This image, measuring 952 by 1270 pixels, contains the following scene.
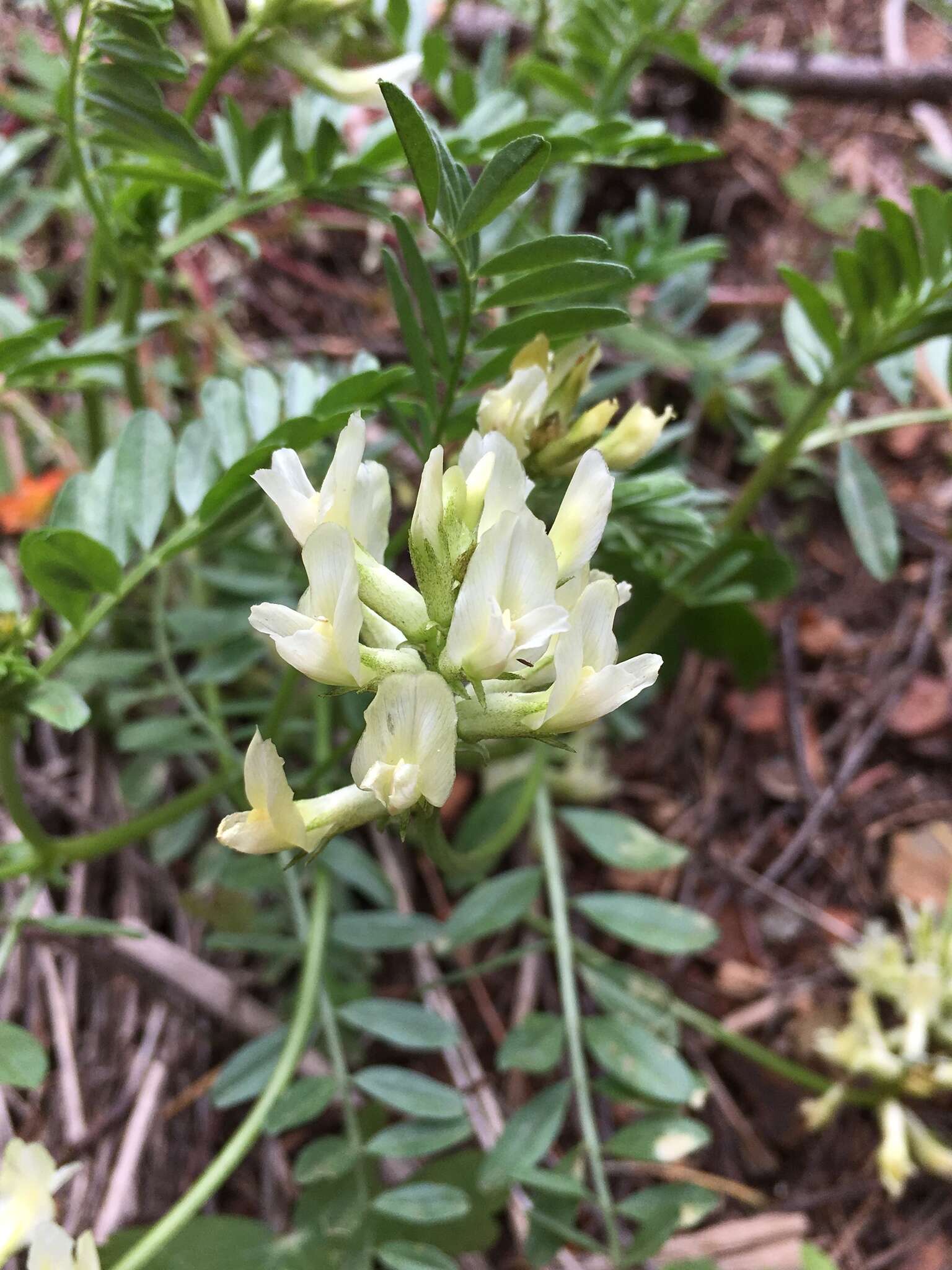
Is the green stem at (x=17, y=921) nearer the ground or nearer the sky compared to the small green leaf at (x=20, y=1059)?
nearer the ground

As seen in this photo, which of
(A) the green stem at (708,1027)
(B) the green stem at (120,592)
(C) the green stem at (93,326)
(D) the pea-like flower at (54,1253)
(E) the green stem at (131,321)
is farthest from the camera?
(A) the green stem at (708,1027)

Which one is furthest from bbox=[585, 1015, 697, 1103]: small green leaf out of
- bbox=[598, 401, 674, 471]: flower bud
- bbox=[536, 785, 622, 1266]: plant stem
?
bbox=[598, 401, 674, 471]: flower bud

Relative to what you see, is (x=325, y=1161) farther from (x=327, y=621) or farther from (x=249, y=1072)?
(x=327, y=621)

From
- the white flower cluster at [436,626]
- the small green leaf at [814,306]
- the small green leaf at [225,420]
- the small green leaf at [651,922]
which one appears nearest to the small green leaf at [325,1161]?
the small green leaf at [651,922]

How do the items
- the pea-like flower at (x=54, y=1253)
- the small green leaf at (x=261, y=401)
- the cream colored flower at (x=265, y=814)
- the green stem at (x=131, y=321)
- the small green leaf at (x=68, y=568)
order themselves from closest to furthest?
the cream colored flower at (x=265, y=814), the pea-like flower at (x=54, y=1253), the small green leaf at (x=68, y=568), the small green leaf at (x=261, y=401), the green stem at (x=131, y=321)

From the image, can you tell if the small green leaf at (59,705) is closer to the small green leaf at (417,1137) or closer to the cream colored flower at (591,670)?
the cream colored flower at (591,670)

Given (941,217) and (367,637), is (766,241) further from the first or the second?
(367,637)
